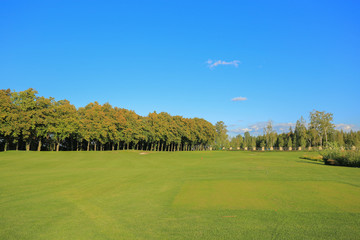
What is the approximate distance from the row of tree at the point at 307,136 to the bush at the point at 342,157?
51.0 m

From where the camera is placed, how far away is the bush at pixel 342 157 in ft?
84.9

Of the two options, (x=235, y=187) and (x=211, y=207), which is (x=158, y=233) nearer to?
(x=211, y=207)

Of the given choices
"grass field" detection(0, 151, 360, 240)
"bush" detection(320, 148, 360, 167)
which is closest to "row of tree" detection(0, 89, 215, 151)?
"grass field" detection(0, 151, 360, 240)

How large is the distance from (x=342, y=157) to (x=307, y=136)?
89311 millimetres

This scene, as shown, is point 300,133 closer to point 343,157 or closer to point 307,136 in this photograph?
point 307,136

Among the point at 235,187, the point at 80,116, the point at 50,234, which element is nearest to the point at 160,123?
the point at 80,116

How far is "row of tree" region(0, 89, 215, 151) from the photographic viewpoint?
183ft

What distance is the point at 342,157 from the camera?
2741 centimetres

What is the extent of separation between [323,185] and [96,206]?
13242 mm

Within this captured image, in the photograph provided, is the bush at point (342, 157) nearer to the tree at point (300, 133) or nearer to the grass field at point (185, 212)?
the grass field at point (185, 212)

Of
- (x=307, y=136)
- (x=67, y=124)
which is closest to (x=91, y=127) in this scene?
(x=67, y=124)

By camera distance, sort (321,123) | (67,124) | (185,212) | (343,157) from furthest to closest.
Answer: (321,123) → (67,124) → (343,157) → (185,212)

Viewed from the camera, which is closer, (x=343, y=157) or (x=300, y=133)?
(x=343, y=157)

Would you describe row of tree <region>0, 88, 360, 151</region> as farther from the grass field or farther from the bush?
the grass field
